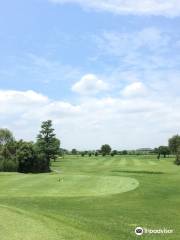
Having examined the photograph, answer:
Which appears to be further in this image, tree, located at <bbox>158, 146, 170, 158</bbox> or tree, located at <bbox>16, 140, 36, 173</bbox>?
tree, located at <bbox>158, 146, 170, 158</bbox>

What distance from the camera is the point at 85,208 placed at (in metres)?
26.0

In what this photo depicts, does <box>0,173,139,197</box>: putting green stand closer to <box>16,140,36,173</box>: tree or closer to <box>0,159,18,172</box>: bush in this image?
<box>0,159,18,172</box>: bush

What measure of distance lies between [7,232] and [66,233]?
1.82 meters

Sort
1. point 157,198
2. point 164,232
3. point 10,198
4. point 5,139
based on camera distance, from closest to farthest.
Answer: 1. point 164,232
2. point 10,198
3. point 157,198
4. point 5,139

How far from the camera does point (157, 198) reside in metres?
32.0

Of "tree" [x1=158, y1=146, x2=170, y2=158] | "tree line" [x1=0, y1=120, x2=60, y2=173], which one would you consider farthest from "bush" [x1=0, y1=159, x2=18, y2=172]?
"tree" [x1=158, y1=146, x2=170, y2=158]

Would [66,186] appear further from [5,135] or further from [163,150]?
[163,150]

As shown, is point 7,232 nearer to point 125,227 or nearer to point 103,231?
point 103,231

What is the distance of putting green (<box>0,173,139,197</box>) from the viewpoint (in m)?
32.5

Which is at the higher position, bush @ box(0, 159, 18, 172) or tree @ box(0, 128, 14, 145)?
tree @ box(0, 128, 14, 145)

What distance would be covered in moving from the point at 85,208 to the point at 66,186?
10498mm

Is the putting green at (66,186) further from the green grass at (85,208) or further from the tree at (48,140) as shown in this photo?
the tree at (48,140)

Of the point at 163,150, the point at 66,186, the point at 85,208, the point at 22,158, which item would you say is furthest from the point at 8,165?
the point at 163,150

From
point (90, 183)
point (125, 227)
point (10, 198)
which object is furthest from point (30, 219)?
point (90, 183)
